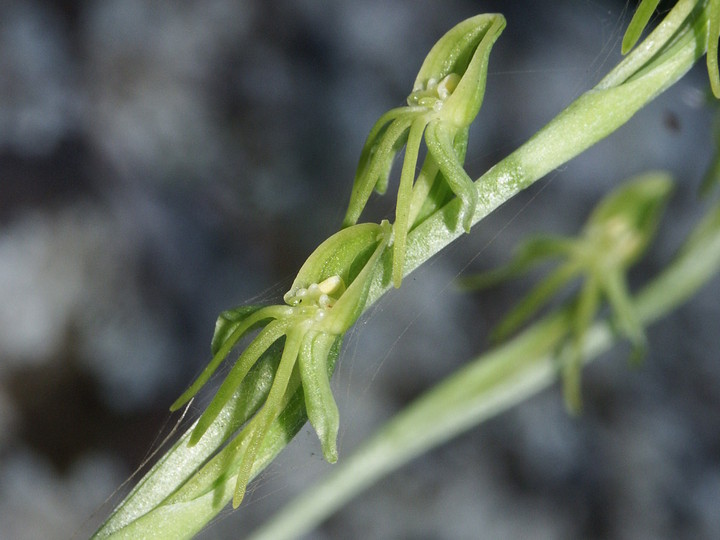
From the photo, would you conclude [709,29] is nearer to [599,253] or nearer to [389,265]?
[389,265]

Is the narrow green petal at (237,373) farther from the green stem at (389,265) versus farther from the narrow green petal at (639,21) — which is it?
the narrow green petal at (639,21)

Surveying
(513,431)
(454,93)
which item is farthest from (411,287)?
(454,93)

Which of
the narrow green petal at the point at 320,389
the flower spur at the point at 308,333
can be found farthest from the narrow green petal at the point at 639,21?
the narrow green petal at the point at 320,389

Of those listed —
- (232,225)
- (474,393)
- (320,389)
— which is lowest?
(474,393)

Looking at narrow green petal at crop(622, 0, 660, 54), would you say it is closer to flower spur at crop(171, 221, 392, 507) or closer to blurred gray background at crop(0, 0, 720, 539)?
flower spur at crop(171, 221, 392, 507)

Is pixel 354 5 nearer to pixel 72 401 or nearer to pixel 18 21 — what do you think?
pixel 18 21

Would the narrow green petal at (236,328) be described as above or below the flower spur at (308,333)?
above

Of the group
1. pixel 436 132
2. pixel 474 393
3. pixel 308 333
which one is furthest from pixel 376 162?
pixel 474 393
